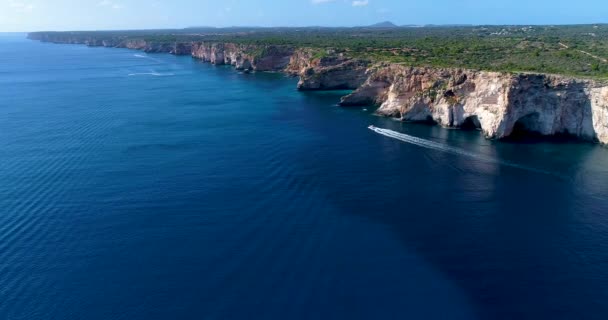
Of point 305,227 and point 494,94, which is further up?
point 494,94

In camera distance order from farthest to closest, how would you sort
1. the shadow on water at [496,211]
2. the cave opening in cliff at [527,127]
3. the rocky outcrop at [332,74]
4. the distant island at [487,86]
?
the rocky outcrop at [332,74]
the cave opening in cliff at [527,127]
the distant island at [487,86]
the shadow on water at [496,211]

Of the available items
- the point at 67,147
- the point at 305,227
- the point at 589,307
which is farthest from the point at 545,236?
the point at 67,147

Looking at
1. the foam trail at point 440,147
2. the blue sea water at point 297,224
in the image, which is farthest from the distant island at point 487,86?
the foam trail at point 440,147

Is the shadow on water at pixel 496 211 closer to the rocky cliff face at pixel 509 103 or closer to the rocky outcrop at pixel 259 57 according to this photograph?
the rocky cliff face at pixel 509 103

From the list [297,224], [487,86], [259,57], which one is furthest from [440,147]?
[259,57]

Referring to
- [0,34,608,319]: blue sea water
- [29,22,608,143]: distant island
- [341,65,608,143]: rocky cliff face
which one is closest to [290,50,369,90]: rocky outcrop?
[29,22,608,143]: distant island

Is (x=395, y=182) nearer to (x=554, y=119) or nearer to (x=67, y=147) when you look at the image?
(x=554, y=119)

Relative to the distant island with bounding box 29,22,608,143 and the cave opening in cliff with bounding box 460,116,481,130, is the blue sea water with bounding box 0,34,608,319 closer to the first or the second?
the cave opening in cliff with bounding box 460,116,481,130

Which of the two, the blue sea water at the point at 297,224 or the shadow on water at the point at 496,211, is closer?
the blue sea water at the point at 297,224
